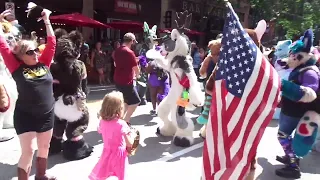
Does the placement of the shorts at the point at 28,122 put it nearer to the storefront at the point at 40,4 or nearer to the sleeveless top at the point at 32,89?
the sleeveless top at the point at 32,89

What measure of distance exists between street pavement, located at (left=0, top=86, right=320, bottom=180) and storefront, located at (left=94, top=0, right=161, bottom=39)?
12.1 meters

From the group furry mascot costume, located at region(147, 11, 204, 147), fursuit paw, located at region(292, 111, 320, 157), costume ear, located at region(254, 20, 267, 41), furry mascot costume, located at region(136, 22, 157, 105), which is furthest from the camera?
furry mascot costume, located at region(136, 22, 157, 105)

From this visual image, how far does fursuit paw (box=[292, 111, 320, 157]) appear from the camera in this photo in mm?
4711

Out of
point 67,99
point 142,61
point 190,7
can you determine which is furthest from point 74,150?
point 190,7

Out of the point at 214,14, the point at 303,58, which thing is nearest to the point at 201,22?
the point at 214,14

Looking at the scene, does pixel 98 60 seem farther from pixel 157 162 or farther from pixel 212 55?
pixel 157 162

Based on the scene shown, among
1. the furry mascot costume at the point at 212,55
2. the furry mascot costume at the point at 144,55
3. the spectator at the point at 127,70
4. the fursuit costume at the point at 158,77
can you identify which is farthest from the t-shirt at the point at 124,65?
the furry mascot costume at the point at 144,55

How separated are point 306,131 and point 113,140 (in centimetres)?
258

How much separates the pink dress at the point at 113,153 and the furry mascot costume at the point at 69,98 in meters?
1.31

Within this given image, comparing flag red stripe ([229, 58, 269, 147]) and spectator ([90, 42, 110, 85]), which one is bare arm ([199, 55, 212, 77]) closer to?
flag red stripe ([229, 58, 269, 147])

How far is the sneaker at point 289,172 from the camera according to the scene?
4826 millimetres

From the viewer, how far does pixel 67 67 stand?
4.91 meters

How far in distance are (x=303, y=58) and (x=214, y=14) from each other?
22.3 metres

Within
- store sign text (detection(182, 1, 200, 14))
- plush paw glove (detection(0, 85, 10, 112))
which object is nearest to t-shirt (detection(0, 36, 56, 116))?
plush paw glove (detection(0, 85, 10, 112))
